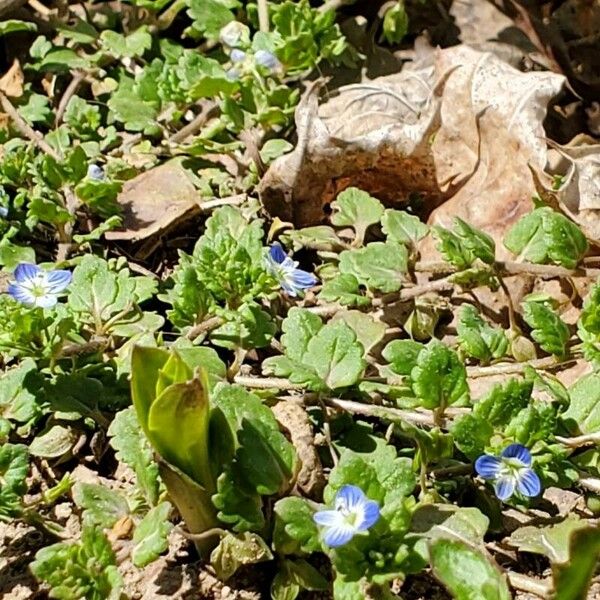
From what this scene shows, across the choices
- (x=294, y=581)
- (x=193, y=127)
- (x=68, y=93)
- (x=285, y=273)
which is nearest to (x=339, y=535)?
(x=294, y=581)

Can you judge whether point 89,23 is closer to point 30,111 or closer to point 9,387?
point 30,111

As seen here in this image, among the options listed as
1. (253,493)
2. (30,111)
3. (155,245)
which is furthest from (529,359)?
(30,111)

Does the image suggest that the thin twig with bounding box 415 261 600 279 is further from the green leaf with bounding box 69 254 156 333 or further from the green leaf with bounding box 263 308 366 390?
the green leaf with bounding box 69 254 156 333

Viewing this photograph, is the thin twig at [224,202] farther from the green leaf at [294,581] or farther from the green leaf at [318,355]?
the green leaf at [294,581]

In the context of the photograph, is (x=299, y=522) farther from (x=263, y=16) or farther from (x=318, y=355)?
(x=263, y=16)

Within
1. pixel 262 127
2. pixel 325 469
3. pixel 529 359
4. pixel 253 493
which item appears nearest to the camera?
pixel 253 493

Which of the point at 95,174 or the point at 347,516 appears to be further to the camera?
the point at 95,174
